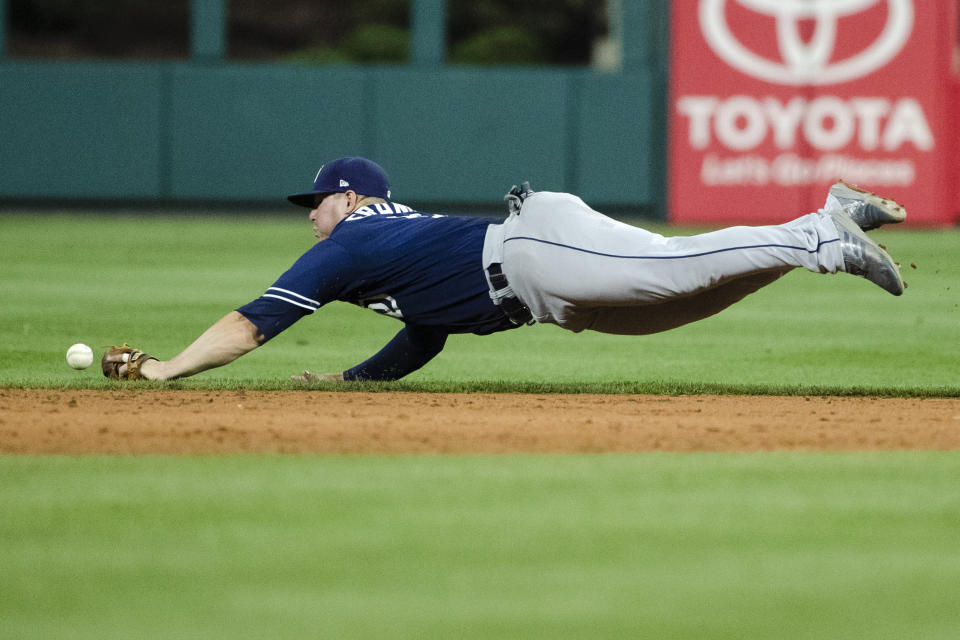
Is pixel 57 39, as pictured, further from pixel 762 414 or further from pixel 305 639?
pixel 305 639

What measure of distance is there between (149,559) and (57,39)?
32611 mm

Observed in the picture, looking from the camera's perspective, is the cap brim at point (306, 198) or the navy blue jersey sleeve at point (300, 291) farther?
the cap brim at point (306, 198)

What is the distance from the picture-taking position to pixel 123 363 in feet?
20.2

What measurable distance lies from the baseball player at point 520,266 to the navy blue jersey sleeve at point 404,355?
0.08m

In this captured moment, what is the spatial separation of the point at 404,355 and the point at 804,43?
38.1 ft

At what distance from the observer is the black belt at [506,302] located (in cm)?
579

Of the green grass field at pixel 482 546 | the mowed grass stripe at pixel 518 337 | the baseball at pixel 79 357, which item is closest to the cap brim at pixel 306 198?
the mowed grass stripe at pixel 518 337

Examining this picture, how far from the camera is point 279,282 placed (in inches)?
223

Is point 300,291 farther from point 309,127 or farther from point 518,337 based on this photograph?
point 309,127

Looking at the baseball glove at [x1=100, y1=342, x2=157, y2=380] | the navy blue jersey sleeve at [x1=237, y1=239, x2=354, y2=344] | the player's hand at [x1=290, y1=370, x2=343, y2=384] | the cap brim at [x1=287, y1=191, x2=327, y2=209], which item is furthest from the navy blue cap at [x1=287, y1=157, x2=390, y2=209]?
the baseball glove at [x1=100, y1=342, x2=157, y2=380]

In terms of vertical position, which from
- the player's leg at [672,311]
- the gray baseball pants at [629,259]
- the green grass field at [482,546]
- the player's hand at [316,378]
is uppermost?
the gray baseball pants at [629,259]

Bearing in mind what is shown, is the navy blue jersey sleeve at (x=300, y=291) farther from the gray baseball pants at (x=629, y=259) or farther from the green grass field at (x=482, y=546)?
the green grass field at (x=482, y=546)

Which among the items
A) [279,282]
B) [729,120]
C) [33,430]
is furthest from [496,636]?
[729,120]

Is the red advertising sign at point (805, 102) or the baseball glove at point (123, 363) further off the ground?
the red advertising sign at point (805, 102)
